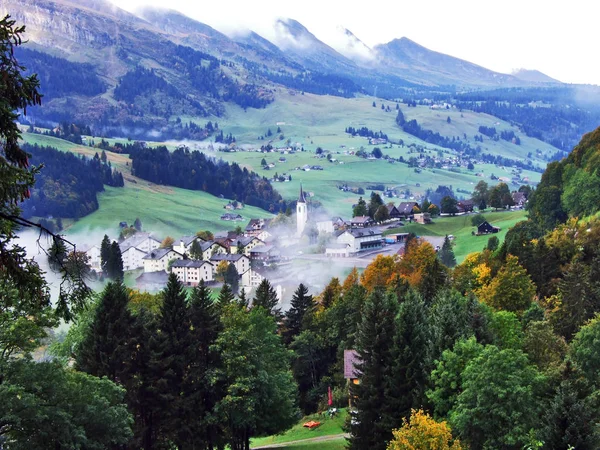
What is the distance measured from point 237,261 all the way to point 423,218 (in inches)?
1898

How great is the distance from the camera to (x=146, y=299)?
7469 centimetres

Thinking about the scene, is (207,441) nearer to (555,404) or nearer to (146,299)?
(555,404)

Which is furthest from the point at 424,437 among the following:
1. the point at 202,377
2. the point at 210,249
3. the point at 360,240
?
the point at 210,249

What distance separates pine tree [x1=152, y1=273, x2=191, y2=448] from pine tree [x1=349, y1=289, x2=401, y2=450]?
1089cm

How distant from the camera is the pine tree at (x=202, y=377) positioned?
4338 cm

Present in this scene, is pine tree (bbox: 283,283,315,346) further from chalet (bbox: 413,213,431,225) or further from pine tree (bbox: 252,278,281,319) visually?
chalet (bbox: 413,213,431,225)

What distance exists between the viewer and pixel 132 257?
181375mm

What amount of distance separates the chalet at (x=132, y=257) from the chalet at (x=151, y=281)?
43.9ft

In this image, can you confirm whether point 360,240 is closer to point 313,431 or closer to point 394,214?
point 394,214

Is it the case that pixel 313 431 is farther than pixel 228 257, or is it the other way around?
pixel 228 257

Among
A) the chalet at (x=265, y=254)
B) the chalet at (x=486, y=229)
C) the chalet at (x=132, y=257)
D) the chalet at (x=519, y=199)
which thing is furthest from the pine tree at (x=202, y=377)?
the chalet at (x=519, y=199)

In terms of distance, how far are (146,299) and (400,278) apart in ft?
92.1

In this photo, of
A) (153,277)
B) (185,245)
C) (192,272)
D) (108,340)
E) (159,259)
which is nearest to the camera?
(108,340)

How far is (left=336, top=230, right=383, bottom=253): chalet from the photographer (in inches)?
6250
